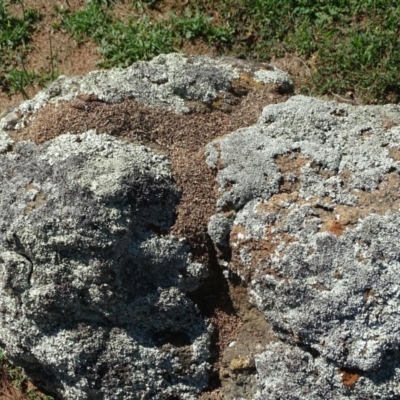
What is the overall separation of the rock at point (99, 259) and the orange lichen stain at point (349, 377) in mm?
578

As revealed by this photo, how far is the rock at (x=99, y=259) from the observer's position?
2619 millimetres

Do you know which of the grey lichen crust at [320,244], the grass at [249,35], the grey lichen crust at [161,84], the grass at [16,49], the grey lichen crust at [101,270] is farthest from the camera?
the grass at [16,49]

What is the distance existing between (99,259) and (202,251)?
16.6 inches

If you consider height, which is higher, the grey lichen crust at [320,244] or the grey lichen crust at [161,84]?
the grey lichen crust at [161,84]

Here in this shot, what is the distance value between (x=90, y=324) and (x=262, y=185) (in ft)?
2.97

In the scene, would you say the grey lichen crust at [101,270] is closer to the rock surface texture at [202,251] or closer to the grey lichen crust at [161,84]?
the rock surface texture at [202,251]

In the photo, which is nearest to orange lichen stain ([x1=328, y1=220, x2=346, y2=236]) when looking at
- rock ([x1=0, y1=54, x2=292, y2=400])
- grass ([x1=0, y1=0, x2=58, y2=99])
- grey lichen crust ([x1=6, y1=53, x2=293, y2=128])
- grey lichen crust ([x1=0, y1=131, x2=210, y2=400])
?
rock ([x1=0, y1=54, x2=292, y2=400])

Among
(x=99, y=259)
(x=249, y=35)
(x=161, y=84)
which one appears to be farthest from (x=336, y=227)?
(x=249, y=35)

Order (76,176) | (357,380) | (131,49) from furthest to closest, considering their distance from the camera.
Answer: (131,49) < (76,176) < (357,380)

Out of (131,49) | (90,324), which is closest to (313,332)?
(90,324)

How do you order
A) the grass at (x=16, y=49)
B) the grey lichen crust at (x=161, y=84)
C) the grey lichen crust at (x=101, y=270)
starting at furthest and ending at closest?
the grass at (x=16, y=49) < the grey lichen crust at (x=161, y=84) < the grey lichen crust at (x=101, y=270)

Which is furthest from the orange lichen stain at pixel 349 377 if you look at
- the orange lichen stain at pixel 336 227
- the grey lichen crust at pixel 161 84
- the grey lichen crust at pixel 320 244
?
the grey lichen crust at pixel 161 84

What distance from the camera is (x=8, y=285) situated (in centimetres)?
279

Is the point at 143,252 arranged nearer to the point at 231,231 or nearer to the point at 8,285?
the point at 231,231
